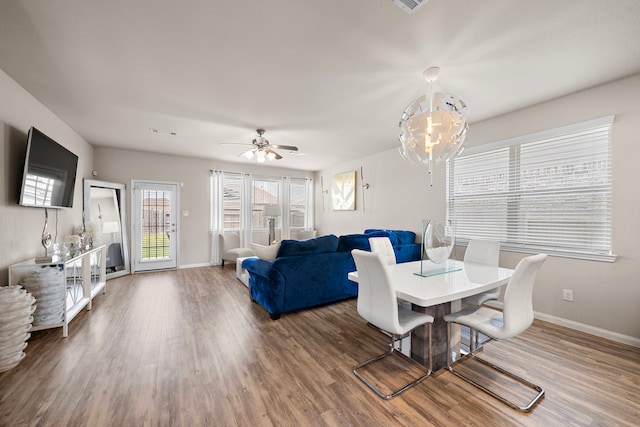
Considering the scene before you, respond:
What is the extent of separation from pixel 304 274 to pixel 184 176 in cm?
422

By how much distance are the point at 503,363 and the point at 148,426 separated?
262cm

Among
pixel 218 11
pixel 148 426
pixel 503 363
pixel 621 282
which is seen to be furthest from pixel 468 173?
pixel 148 426

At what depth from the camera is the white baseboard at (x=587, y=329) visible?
2.42 meters

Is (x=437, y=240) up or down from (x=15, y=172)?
down

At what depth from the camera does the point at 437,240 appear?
7.80ft

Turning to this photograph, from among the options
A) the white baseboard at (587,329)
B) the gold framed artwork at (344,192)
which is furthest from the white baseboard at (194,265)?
the white baseboard at (587,329)

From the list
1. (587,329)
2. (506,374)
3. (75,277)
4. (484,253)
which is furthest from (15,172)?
(587,329)

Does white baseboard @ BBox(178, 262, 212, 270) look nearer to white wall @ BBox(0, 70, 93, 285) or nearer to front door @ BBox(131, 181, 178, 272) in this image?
front door @ BBox(131, 181, 178, 272)

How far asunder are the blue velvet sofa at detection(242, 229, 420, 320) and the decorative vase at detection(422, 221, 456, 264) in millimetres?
1297

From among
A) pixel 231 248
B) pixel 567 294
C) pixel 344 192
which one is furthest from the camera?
pixel 344 192

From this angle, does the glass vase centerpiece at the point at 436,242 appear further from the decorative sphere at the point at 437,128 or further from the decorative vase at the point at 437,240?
the decorative sphere at the point at 437,128

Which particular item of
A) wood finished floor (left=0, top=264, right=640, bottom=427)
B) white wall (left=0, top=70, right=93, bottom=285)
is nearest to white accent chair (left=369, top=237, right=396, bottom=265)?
wood finished floor (left=0, top=264, right=640, bottom=427)

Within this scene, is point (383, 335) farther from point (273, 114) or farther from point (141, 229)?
point (141, 229)

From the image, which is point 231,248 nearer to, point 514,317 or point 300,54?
point 300,54
